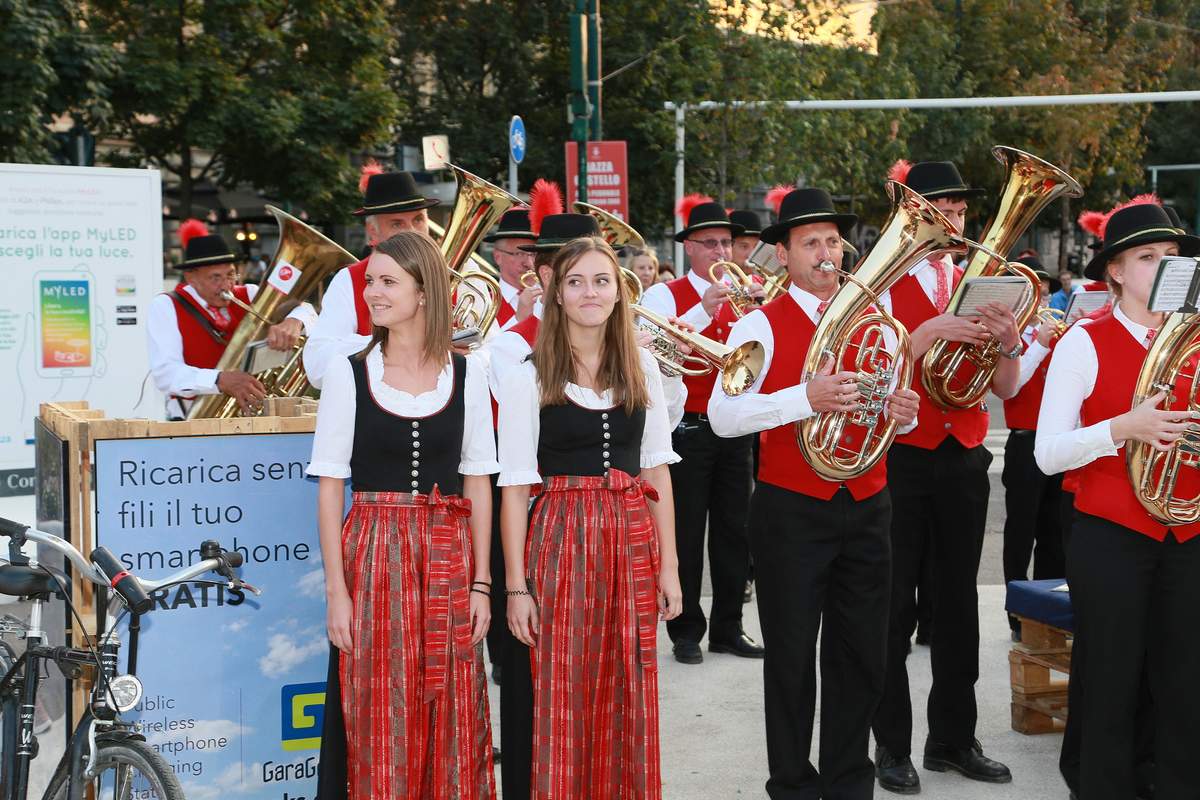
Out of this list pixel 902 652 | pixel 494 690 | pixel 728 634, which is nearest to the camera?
pixel 902 652

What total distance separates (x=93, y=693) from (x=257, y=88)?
18806 mm

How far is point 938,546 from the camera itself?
5371 mm

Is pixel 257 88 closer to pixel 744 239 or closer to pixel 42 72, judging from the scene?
pixel 42 72

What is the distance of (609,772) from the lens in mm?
4273

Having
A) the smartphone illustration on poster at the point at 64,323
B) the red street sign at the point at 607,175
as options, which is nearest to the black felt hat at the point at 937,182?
the smartphone illustration on poster at the point at 64,323

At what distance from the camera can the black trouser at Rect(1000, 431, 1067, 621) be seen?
752 centimetres

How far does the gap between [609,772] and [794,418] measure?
4.02 ft

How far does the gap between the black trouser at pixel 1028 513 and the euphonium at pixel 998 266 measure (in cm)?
233

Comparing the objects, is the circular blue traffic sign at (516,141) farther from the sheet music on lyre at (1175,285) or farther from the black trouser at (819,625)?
the sheet music on lyre at (1175,285)

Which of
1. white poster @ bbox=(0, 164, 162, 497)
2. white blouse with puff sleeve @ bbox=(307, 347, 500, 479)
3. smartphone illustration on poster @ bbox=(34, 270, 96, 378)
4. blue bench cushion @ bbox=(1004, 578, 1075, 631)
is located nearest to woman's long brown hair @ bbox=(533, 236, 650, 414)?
white blouse with puff sleeve @ bbox=(307, 347, 500, 479)

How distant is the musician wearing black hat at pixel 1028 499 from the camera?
7367 mm

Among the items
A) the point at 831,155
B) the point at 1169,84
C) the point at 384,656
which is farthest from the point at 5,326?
the point at 1169,84

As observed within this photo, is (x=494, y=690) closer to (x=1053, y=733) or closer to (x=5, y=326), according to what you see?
(x=1053, y=733)

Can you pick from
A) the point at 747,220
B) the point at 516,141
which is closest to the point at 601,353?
the point at 747,220
